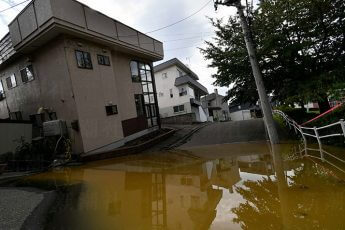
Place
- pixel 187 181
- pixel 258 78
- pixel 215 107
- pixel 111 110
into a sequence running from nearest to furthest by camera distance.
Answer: pixel 187 181 → pixel 258 78 → pixel 111 110 → pixel 215 107

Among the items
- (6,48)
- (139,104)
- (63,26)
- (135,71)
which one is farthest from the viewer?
(135,71)

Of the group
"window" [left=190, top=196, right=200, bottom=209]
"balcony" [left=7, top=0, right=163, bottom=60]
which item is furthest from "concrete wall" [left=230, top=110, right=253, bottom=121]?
"window" [left=190, top=196, right=200, bottom=209]

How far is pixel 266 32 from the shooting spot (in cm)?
1277

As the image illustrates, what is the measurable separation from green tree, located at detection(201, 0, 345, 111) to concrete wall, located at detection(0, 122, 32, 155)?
12701 millimetres

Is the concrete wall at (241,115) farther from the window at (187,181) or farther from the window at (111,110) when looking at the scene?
the window at (187,181)

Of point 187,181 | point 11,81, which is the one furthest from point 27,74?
point 187,181

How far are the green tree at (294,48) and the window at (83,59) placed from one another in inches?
300

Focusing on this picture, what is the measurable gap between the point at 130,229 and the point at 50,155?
1218 centimetres

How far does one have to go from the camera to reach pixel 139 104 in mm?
20703

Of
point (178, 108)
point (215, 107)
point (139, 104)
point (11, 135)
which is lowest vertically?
point (215, 107)

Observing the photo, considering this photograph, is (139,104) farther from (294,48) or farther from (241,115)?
(241,115)

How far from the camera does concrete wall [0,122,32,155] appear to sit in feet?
50.1

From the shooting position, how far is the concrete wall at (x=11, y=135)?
15281 millimetres

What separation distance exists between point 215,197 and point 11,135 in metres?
14.8
